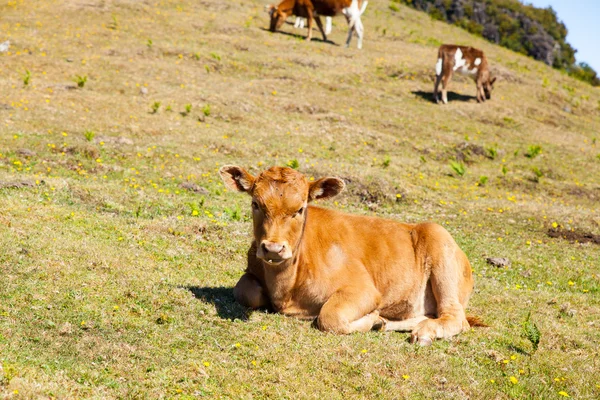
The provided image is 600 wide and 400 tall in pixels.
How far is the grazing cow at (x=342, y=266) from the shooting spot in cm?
761

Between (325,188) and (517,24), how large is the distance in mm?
106817

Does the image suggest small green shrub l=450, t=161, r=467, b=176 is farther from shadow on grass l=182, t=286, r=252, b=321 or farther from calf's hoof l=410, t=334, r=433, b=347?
calf's hoof l=410, t=334, r=433, b=347

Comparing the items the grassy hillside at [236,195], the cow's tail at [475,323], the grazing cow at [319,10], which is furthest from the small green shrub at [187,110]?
the cow's tail at [475,323]

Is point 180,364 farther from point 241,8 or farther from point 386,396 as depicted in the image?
point 241,8

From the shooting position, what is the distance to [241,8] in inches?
1704

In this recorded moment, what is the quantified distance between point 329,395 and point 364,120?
2170 centimetres

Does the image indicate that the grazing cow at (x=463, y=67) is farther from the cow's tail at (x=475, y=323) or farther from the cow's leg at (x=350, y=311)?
the cow's leg at (x=350, y=311)

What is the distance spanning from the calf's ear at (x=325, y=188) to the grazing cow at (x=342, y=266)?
1 centimetres

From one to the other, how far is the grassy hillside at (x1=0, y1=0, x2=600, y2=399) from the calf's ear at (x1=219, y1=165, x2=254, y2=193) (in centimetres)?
160

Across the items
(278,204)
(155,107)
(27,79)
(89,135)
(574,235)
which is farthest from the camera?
(27,79)

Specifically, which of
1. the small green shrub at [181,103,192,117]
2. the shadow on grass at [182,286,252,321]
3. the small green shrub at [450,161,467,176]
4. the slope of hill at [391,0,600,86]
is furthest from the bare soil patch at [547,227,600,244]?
the slope of hill at [391,0,600,86]

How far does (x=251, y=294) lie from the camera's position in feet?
27.3

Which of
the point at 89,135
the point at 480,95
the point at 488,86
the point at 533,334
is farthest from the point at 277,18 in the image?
the point at 533,334

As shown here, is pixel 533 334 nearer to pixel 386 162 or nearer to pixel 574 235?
pixel 574 235
